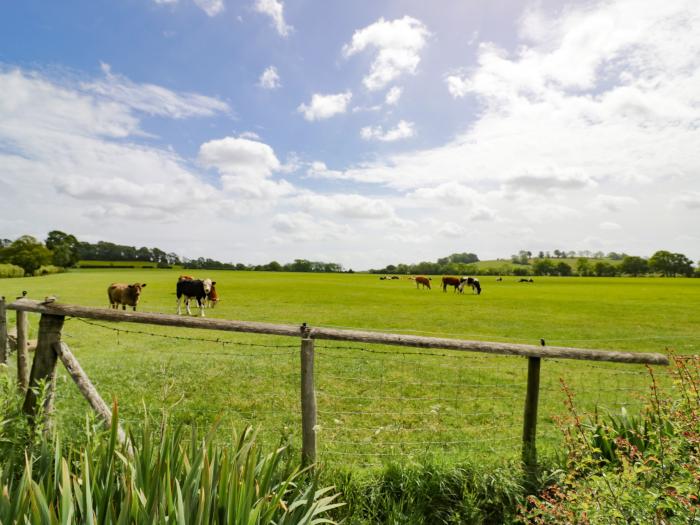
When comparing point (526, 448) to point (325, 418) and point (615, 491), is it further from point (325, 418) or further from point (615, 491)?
point (325, 418)

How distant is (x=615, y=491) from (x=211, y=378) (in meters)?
7.99

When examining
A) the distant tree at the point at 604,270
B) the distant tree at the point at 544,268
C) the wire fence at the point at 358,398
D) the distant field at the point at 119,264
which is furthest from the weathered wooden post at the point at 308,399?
the distant tree at the point at 544,268

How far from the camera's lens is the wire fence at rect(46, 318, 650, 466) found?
5793mm

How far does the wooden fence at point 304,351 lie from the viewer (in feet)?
14.3

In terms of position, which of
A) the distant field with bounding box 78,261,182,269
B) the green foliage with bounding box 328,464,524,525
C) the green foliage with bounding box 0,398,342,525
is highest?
the distant field with bounding box 78,261,182,269

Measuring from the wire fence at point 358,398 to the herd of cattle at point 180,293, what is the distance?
1016cm

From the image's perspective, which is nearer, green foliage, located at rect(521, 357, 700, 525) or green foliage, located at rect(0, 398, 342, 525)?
green foliage, located at rect(0, 398, 342, 525)

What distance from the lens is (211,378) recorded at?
878 cm

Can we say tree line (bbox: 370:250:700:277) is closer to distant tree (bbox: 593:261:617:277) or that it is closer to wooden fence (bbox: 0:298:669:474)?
distant tree (bbox: 593:261:617:277)

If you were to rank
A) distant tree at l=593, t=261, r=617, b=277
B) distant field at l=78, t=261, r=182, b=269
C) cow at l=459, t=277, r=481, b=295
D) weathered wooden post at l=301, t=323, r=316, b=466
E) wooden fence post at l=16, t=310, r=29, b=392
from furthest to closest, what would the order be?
distant tree at l=593, t=261, r=617, b=277, distant field at l=78, t=261, r=182, b=269, cow at l=459, t=277, r=481, b=295, wooden fence post at l=16, t=310, r=29, b=392, weathered wooden post at l=301, t=323, r=316, b=466

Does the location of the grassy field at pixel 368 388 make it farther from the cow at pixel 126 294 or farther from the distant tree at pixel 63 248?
the distant tree at pixel 63 248

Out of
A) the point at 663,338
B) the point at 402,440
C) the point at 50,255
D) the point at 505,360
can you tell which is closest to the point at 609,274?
the point at 663,338

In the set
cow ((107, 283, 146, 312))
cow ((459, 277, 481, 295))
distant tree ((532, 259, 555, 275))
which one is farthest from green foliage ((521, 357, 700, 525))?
distant tree ((532, 259, 555, 275))

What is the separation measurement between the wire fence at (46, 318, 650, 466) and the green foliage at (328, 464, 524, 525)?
408mm
